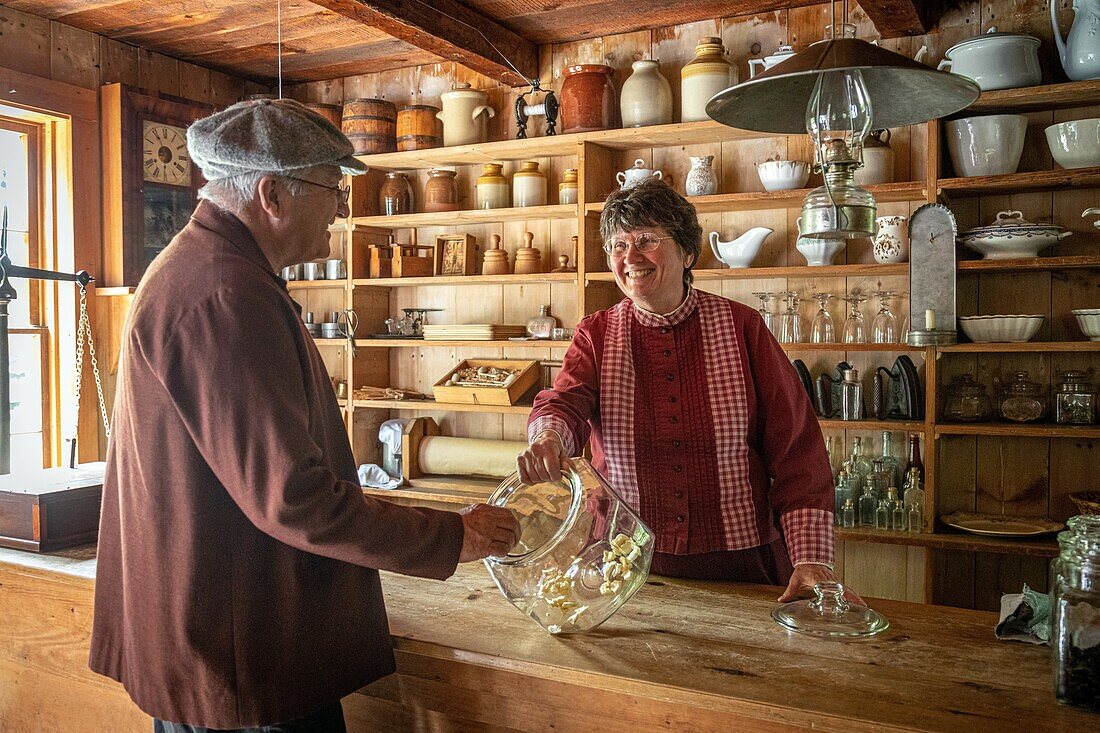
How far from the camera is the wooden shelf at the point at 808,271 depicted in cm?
333

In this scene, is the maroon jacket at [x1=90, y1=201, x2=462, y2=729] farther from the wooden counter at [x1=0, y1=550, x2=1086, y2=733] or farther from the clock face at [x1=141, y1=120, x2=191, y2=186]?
the clock face at [x1=141, y1=120, x2=191, y2=186]

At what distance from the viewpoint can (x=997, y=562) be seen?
3.41 metres

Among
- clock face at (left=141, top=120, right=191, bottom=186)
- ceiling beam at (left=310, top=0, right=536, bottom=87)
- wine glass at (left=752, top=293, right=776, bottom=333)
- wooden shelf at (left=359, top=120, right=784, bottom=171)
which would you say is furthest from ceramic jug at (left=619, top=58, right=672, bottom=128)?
clock face at (left=141, top=120, right=191, bottom=186)

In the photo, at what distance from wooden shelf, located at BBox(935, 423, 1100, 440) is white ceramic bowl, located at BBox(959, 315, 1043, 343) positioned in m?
0.29

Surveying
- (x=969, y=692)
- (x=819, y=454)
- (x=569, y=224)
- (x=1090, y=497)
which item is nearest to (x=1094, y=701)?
(x=969, y=692)

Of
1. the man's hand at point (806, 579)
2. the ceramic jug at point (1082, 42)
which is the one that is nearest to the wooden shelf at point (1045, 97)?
the ceramic jug at point (1082, 42)

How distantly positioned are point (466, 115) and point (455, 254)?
610mm

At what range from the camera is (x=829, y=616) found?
5.35ft

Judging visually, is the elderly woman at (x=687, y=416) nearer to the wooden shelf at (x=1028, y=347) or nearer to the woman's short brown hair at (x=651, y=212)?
the woman's short brown hair at (x=651, y=212)

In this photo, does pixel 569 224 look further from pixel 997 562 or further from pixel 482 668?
pixel 482 668

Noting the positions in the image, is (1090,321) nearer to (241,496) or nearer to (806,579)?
(806,579)

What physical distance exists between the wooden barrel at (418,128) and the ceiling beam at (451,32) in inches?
14.7

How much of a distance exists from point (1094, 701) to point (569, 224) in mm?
3174

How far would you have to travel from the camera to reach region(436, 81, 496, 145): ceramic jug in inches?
161
